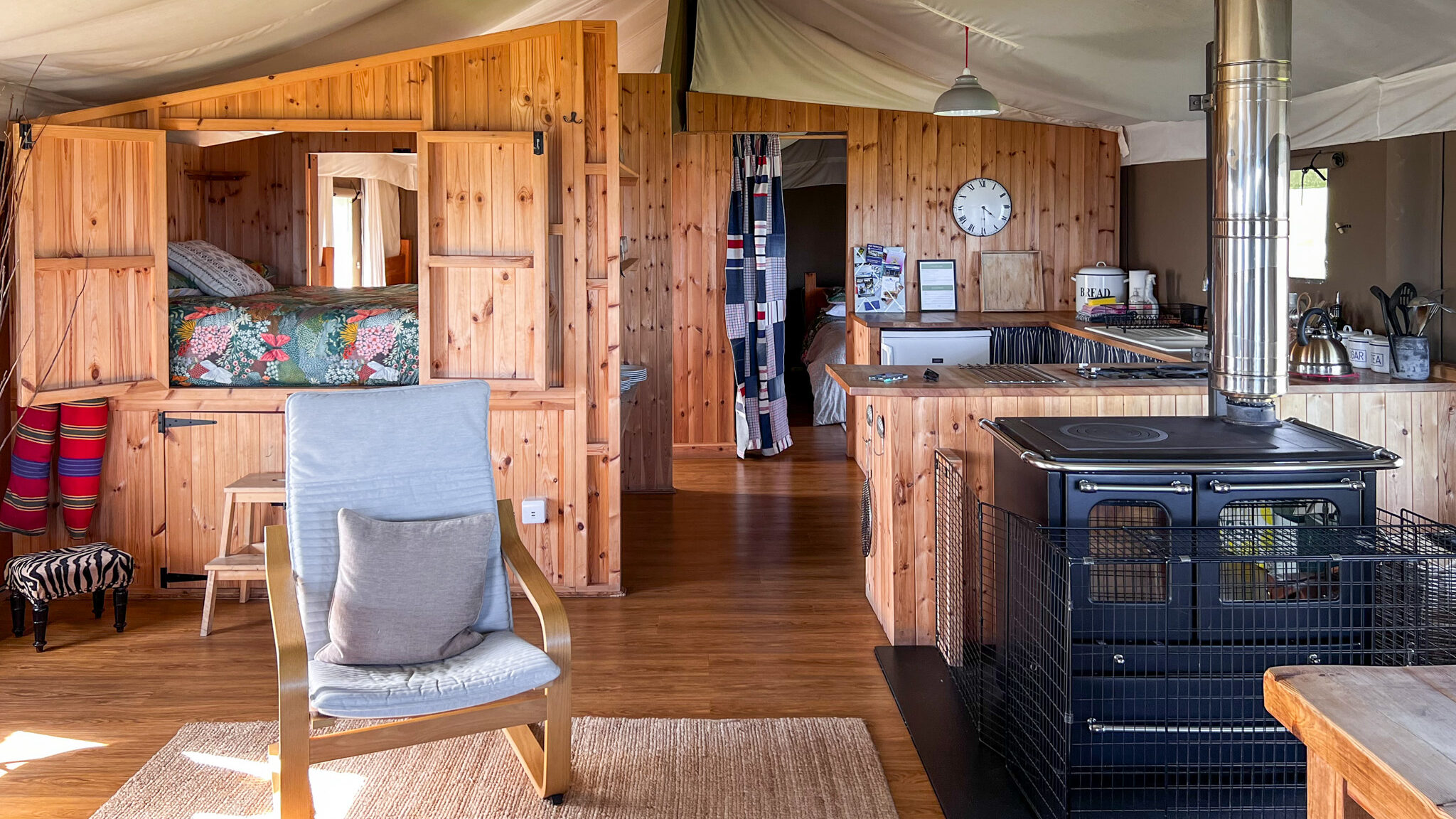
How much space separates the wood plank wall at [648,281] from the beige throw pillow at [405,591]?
3.24m

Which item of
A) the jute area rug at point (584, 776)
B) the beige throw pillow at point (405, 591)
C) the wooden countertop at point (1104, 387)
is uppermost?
the wooden countertop at point (1104, 387)

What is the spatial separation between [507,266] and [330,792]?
6.83 ft

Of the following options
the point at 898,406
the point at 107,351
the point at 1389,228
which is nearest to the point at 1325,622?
the point at 898,406

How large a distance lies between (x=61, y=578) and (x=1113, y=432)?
11.1 feet

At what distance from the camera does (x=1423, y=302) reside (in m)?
4.03

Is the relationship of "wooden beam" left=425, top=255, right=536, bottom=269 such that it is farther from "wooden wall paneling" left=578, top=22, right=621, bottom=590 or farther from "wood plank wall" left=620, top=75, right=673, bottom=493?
"wood plank wall" left=620, top=75, right=673, bottom=493

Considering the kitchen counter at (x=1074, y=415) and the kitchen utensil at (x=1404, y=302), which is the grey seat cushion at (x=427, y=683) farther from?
the kitchen utensil at (x=1404, y=302)

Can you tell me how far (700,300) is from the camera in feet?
24.6

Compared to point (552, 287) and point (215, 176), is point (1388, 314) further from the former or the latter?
point (215, 176)

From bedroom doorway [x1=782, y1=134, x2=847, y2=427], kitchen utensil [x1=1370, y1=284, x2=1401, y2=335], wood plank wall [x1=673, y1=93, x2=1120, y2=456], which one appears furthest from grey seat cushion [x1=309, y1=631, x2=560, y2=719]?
bedroom doorway [x1=782, y1=134, x2=847, y2=427]

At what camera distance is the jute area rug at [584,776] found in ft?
9.43

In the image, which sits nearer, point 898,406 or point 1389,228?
point 898,406

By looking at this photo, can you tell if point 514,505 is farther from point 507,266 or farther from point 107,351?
point 107,351

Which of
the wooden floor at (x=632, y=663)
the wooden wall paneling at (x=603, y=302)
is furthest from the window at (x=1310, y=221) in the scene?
the wooden wall paneling at (x=603, y=302)
